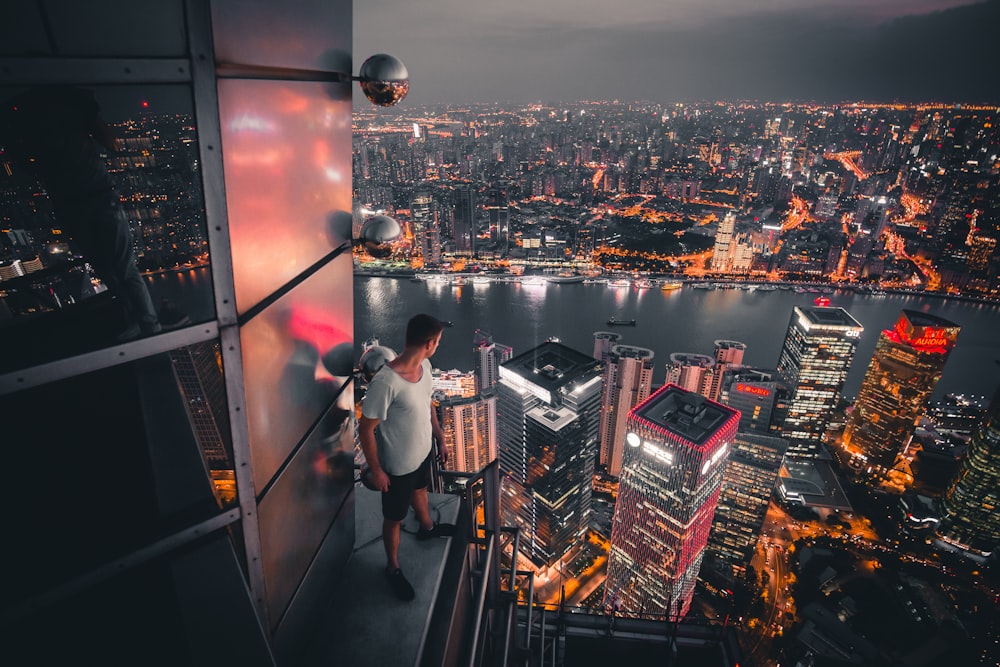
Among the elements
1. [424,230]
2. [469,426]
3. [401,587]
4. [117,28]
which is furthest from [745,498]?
[424,230]

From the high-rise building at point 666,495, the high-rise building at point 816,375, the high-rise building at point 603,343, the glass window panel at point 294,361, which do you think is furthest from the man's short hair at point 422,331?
the high-rise building at point 816,375

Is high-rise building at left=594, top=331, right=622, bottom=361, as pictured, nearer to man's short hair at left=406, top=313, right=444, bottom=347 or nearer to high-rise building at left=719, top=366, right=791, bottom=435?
high-rise building at left=719, top=366, right=791, bottom=435

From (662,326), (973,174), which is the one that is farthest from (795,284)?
(973,174)

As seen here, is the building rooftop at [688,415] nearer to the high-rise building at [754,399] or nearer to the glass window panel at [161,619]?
the high-rise building at [754,399]

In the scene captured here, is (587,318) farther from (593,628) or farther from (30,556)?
(30,556)

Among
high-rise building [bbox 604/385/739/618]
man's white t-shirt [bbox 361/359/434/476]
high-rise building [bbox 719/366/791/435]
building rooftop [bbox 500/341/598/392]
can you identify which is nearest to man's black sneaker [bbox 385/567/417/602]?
man's white t-shirt [bbox 361/359/434/476]

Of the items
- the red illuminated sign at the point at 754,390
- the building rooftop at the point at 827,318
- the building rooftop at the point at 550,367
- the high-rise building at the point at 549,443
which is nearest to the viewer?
the high-rise building at the point at 549,443
